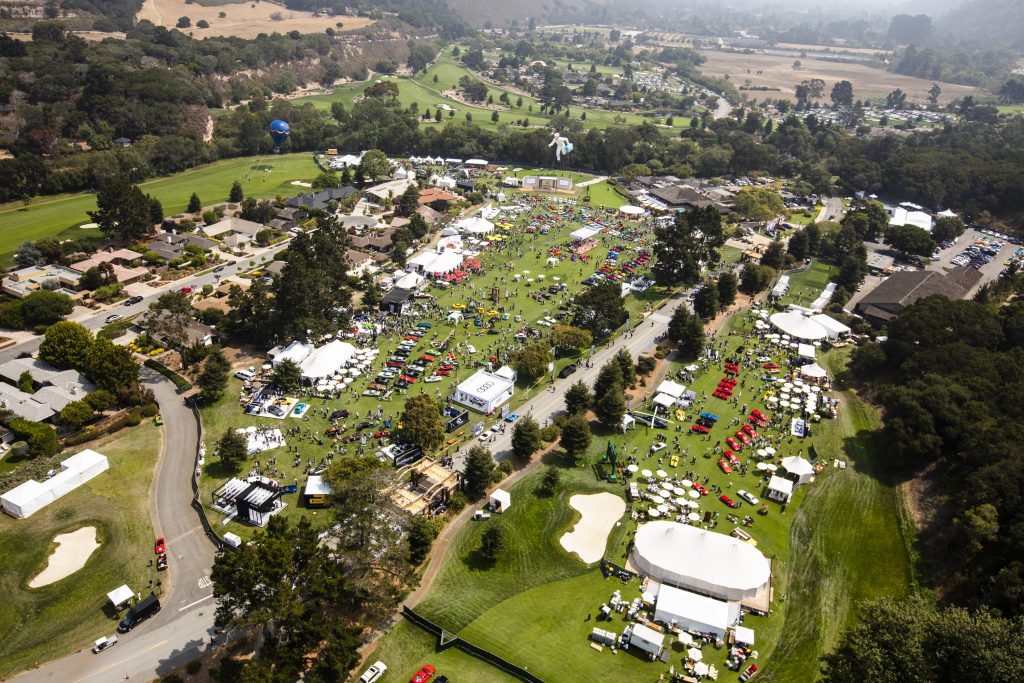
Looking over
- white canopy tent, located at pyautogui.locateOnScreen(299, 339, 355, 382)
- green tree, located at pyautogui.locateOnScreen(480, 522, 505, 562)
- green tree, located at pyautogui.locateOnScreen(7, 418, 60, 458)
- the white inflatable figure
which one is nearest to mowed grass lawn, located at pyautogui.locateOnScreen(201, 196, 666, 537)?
white canopy tent, located at pyautogui.locateOnScreen(299, 339, 355, 382)

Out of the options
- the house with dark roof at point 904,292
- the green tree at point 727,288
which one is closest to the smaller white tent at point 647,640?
the green tree at point 727,288

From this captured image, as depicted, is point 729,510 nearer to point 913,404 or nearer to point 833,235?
point 913,404

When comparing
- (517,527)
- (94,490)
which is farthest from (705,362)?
(94,490)

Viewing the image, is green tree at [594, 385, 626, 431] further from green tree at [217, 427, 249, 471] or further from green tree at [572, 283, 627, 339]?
green tree at [217, 427, 249, 471]

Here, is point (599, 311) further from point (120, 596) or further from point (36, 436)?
point (36, 436)

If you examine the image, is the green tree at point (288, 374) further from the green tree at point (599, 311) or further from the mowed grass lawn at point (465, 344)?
the green tree at point (599, 311)

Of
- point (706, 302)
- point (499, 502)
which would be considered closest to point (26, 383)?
point (499, 502)
